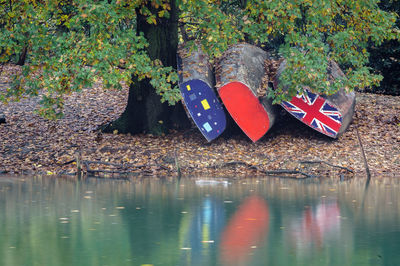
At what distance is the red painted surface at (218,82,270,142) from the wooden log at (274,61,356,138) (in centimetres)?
76

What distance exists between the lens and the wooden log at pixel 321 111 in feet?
58.9

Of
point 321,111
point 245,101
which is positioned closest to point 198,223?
point 245,101

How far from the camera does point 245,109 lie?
1786 centimetres

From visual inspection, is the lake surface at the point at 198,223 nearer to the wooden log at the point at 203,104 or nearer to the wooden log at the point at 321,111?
the wooden log at the point at 203,104

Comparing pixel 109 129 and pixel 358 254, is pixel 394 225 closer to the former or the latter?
pixel 358 254

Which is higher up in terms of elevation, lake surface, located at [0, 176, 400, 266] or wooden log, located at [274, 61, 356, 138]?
wooden log, located at [274, 61, 356, 138]

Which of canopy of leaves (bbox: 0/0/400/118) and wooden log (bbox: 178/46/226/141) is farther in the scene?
wooden log (bbox: 178/46/226/141)

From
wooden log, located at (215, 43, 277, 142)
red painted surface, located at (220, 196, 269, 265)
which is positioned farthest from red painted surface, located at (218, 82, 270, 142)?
red painted surface, located at (220, 196, 269, 265)

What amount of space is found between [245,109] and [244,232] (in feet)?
31.9

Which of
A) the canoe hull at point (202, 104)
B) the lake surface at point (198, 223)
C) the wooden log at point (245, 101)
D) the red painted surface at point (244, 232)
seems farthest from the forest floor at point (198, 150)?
the red painted surface at point (244, 232)

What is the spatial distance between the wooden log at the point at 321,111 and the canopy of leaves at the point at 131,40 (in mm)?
469

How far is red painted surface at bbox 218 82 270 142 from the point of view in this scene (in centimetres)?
1777

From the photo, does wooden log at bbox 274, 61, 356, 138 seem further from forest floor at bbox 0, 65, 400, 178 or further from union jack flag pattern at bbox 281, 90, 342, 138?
forest floor at bbox 0, 65, 400, 178

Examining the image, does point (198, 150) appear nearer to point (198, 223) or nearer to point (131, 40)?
point (131, 40)
